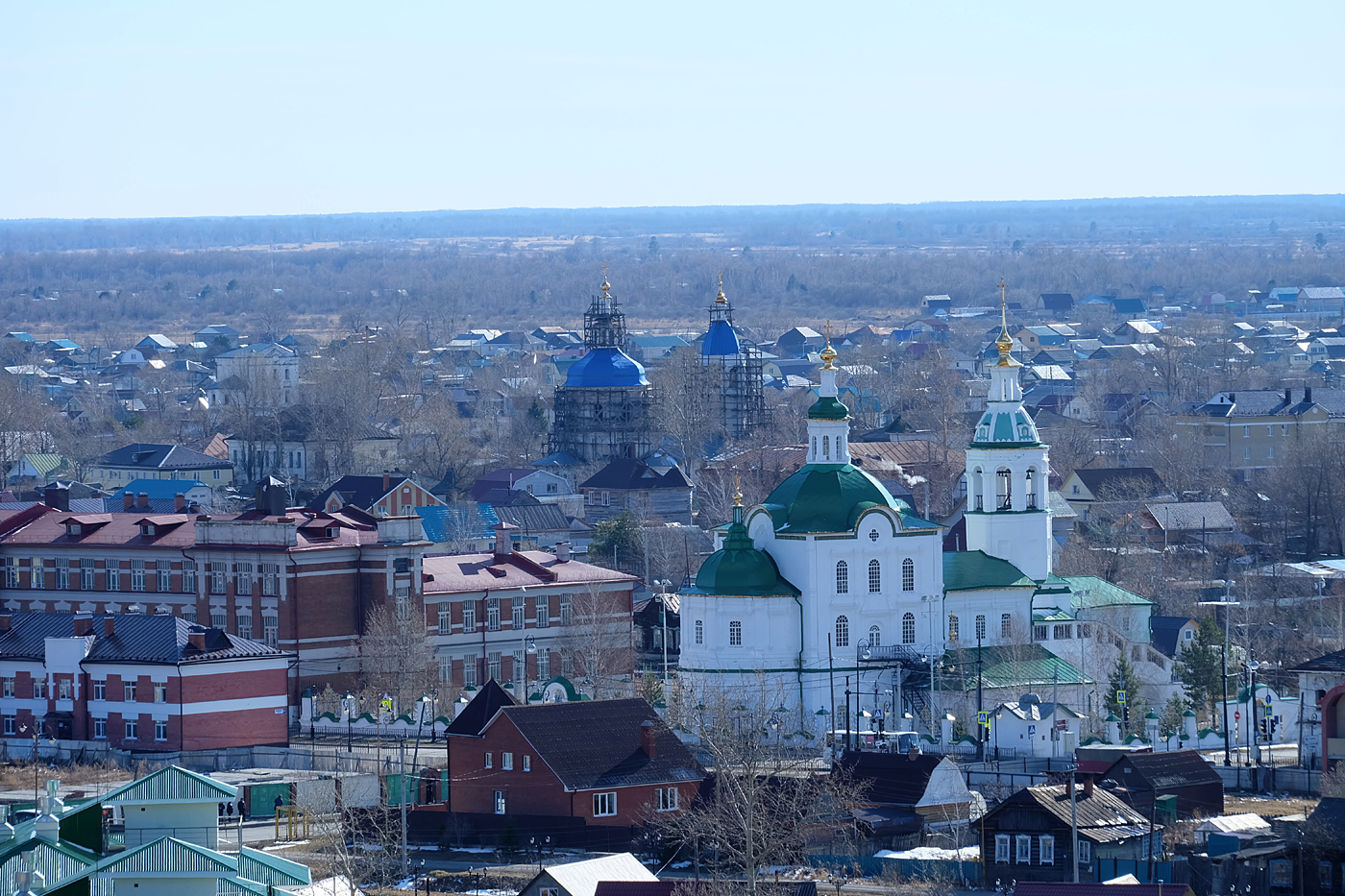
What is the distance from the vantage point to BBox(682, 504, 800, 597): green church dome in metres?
51.9

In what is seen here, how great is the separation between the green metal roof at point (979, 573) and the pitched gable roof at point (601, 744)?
12.5 meters

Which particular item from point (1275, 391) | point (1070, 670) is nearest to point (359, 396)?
point (1275, 391)

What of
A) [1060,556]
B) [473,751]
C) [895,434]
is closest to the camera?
[473,751]

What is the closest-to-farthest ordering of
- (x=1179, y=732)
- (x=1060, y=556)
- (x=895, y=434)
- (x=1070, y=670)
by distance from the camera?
(x=1179, y=732), (x=1070, y=670), (x=1060, y=556), (x=895, y=434)

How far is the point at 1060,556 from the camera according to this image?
6719 centimetres

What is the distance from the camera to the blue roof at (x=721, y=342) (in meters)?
100

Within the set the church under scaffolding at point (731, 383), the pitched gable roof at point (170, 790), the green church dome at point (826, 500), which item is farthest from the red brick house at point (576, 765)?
the church under scaffolding at point (731, 383)

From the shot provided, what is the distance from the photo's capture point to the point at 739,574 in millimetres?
52031

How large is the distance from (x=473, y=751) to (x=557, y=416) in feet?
178

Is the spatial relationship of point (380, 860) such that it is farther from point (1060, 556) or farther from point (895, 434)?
point (895, 434)

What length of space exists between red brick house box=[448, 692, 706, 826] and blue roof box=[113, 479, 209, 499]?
41.3m

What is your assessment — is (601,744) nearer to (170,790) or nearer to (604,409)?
(170,790)

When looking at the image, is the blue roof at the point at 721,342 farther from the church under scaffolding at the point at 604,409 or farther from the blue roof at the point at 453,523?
the blue roof at the point at 453,523

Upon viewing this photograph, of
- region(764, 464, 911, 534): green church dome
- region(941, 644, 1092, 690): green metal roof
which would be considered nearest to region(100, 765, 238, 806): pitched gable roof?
region(764, 464, 911, 534): green church dome
